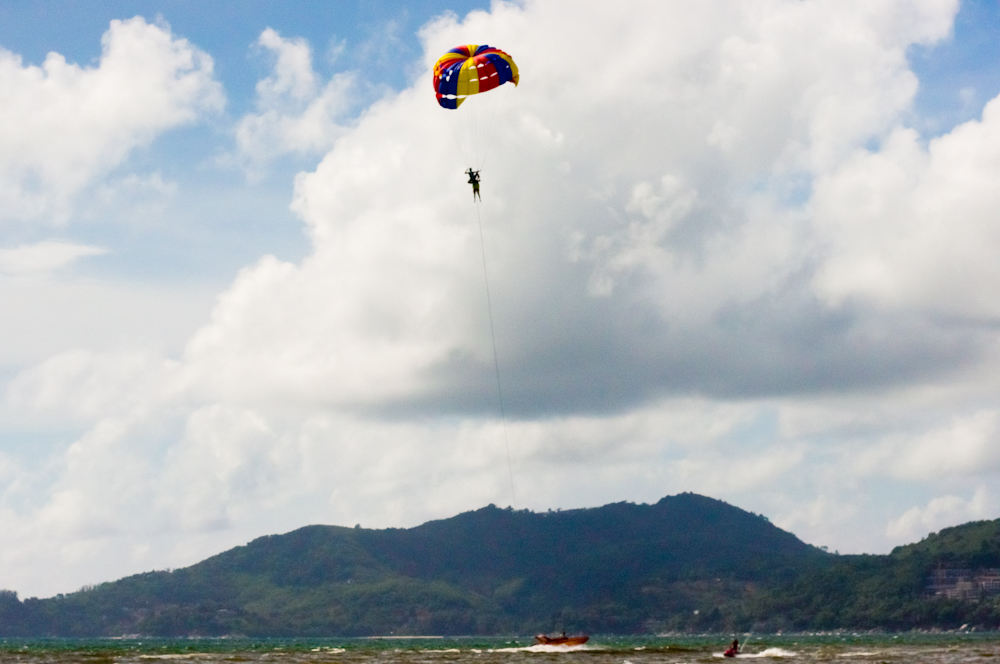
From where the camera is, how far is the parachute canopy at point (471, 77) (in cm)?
7612

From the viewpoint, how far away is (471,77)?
7612 centimetres

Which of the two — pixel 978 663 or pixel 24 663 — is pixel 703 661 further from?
pixel 24 663

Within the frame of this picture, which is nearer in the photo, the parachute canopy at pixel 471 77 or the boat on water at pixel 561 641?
the parachute canopy at pixel 471 77

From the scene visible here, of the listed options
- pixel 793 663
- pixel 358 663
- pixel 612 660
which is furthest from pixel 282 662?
pixel 793 663

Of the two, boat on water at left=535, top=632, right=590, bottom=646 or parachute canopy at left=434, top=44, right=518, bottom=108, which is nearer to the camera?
parachute canopy at left=434, top=44, right=518, bottom=108

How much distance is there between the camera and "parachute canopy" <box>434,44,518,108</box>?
2997 inches

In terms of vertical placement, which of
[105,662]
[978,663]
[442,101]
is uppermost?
[442,101]

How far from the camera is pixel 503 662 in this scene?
99.8 m

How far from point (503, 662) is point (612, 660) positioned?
11.1 meters

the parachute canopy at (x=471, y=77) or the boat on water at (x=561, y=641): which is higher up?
the parachute canopy at (x=471, y=77)

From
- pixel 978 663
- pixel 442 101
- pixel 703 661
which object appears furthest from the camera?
pixel 703 661

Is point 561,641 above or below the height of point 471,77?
below

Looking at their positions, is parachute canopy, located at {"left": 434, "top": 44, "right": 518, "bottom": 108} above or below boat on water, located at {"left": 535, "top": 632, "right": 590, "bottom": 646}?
above

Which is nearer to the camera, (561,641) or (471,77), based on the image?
(471,77)
